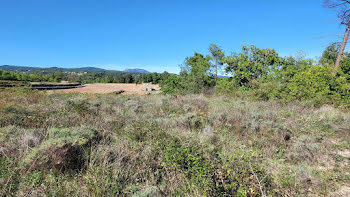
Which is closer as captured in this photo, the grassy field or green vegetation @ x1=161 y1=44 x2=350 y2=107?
the grassy field

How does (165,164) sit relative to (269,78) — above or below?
below

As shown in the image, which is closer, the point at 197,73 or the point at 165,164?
the point at 165,164

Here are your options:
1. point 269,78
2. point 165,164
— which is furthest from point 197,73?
point 165,164

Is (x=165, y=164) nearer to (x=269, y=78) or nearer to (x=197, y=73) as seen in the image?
(x=269, y=78)

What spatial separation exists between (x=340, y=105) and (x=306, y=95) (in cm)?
143

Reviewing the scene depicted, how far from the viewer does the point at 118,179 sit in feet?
8.48

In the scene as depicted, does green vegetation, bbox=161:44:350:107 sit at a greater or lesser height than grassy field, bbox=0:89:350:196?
greater

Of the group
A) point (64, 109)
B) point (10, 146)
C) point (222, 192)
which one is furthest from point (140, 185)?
point (64, 109)

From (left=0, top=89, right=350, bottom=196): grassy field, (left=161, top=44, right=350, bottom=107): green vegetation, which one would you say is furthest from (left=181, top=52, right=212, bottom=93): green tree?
(left=0, top=89, right=350, bottom=196): grassy field

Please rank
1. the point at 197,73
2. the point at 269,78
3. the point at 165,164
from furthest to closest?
the point at 197,73, the point at 269,78, the point at 165,164

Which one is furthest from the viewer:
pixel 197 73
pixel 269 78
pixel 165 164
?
pixel 197 73

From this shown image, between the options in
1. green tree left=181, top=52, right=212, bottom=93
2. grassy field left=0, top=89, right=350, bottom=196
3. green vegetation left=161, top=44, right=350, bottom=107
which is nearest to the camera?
grassy field left=0, top=89, right=350, bottom=196

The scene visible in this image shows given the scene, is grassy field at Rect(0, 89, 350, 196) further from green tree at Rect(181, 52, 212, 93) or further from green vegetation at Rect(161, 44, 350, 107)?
green tree at Rect(181, 52, 212, 93)

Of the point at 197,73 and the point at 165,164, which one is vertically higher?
the point at 197,73
